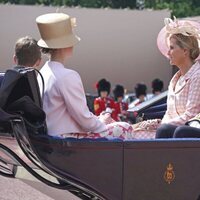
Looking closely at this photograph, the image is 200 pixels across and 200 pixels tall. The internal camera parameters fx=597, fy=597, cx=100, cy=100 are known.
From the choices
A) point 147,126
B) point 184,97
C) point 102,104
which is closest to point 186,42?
point 184,97

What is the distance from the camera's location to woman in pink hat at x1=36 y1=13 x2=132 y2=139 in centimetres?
393

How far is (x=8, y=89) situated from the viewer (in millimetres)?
3613

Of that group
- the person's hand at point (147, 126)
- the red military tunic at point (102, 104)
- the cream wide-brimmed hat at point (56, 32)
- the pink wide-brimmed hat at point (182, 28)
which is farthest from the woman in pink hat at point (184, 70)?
the red military tunic at point (102, 104)

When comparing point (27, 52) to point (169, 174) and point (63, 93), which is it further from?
point (169, 174)

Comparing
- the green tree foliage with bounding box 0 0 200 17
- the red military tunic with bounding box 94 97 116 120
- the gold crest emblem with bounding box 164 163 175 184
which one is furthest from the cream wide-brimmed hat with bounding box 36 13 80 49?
the green tree foliage with bounding box 0 0 200 17

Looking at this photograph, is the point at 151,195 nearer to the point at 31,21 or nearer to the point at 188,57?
the point at 188,57

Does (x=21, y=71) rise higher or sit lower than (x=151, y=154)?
higher

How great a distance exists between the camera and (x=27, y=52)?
419 centimetres

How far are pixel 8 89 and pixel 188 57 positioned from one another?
1.65 meters

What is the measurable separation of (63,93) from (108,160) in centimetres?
57

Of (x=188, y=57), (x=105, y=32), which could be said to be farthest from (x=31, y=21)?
(x=188, y=57)

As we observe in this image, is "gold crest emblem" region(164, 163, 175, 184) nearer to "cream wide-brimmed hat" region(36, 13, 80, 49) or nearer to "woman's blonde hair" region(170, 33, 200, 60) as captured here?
"cream wide-brimmed hat" region(36, 13, 80, 49)

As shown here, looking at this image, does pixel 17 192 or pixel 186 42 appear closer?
pixel 186 42

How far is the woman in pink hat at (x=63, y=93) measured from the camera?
12.9ft
